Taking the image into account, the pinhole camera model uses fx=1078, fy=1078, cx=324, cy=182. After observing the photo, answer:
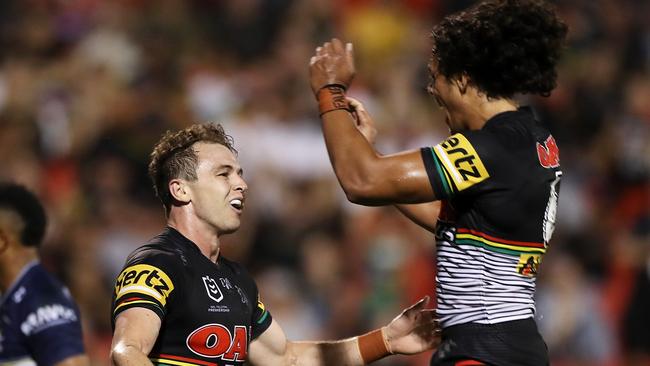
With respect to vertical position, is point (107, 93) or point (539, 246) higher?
point (107, 93)

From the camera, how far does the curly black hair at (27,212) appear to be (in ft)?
19.4

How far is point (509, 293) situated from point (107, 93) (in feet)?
21.4

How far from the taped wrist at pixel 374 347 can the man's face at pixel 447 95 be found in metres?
1.21

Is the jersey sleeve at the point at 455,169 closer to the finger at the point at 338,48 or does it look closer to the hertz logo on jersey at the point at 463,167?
the hertz logo on jersey at the point at 463,167

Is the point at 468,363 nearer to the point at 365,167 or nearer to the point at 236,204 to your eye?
the point at 365,167

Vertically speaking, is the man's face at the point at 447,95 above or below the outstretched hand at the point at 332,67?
below

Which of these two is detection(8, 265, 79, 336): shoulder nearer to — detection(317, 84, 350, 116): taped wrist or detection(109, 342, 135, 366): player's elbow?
detection(109, 342, 135, 366): player's elbow

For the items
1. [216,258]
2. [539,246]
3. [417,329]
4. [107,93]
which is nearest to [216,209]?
[216,258]

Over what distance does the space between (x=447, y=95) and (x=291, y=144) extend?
19.1ft

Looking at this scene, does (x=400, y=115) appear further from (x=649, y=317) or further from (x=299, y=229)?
(x=649, y=317)

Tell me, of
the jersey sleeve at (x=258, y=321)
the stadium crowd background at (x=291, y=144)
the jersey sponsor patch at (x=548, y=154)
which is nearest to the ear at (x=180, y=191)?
the jersey sleeve at (x=258, y=321)

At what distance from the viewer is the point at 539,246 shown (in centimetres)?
430

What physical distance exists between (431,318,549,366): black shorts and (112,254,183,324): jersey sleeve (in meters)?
1.14

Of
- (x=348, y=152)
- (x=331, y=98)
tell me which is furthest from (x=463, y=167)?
(x=331, y=98)
